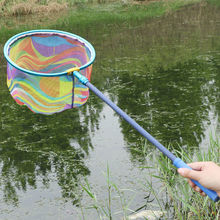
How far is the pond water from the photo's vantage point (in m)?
2.88

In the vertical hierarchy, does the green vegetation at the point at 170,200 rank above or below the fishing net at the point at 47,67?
below

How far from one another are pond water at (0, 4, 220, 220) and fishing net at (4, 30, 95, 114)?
0.77 m

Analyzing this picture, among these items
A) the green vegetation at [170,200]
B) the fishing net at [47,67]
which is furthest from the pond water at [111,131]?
the fishing net at [47,67]

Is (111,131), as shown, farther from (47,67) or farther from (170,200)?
(47,67)

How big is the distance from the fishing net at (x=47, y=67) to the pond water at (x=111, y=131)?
0.77 m

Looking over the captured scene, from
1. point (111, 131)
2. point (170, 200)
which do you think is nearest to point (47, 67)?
point (170, 200)

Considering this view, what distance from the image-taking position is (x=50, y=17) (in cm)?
995

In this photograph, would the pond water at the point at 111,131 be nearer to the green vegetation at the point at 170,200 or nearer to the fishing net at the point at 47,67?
the green vegetation at the point at 170,200

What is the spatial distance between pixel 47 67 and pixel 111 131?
165 centimetres

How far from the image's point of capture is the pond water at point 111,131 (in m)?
2.88

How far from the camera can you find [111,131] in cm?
385

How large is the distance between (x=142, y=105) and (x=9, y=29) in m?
4.94

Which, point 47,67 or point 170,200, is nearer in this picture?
point 47,67

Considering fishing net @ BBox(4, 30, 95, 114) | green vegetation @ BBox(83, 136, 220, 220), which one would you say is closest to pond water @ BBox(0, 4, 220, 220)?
green vegetation @ BBox(83, 136, 220, 220)
